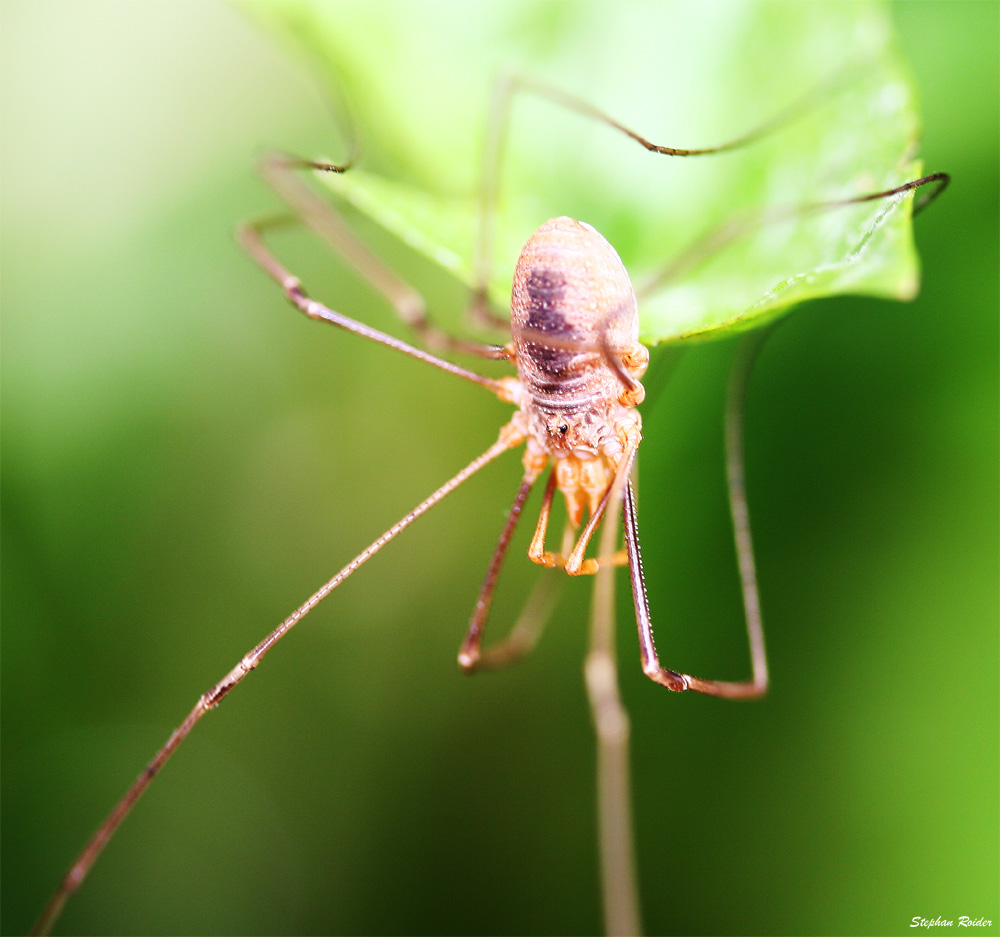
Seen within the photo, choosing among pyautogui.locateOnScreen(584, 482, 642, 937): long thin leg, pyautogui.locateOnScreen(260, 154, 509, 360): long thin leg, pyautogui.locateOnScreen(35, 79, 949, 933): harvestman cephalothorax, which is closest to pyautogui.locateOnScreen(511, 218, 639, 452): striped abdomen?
pyautogui.locateOnScreen(35, 79, 949, 933): harvestman cephalothorax

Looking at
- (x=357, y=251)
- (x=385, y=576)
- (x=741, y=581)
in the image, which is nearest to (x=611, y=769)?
(x=741, y=581)

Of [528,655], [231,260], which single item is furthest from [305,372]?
[528,655]

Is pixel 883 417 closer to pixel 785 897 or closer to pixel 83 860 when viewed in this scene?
pixel 785 897

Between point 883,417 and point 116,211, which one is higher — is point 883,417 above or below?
below

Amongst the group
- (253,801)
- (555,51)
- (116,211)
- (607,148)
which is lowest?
(253,801)

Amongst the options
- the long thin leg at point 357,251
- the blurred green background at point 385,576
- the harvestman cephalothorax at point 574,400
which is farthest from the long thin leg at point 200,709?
the blurred green background at point 385,576

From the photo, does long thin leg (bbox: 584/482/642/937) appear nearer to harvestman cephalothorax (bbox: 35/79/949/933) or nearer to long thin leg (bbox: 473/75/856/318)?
harvestman cephalothorax (bbox: 35/79/949/933)

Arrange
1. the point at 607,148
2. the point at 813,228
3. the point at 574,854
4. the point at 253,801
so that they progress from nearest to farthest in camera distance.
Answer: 1. the point at 813,228
2. the point at 607,148
3. the point at 574,854
4. the point at 253,801
